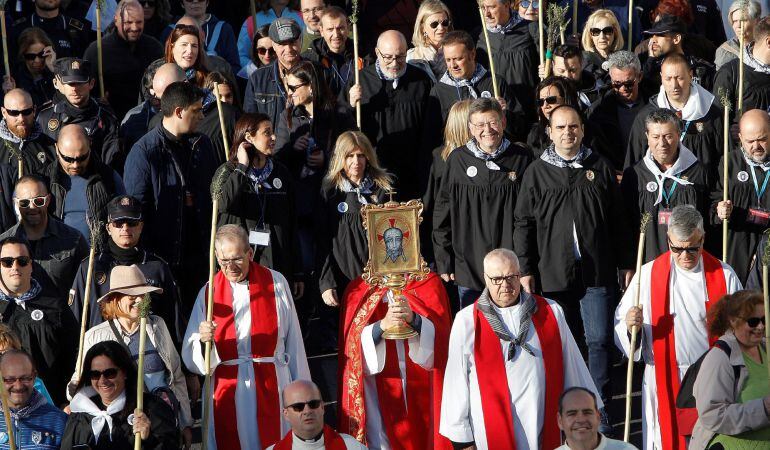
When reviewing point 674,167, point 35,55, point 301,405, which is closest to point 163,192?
point 35,55

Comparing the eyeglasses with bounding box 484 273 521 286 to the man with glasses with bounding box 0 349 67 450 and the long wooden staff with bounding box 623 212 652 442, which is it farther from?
the man with glasses with bounding box 0 349 67 450

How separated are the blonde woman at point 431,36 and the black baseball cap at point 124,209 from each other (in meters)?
3.66

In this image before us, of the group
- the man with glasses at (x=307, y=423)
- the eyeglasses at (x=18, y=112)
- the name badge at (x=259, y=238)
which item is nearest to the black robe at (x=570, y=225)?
the name badge at (x=259, y=238)

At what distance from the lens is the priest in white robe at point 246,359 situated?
37.7 ft

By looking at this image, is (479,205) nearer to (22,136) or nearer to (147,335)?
(147,335)

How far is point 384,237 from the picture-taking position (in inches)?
447

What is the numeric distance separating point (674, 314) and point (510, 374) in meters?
1.30

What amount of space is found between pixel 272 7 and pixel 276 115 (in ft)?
9.64

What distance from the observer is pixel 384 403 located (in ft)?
A: 38.9

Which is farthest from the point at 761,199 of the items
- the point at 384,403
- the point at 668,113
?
the point at 384,403

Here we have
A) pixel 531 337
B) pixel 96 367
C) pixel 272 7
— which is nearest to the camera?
pixel 96 367

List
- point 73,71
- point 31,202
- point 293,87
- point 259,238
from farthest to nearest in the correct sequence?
point 73,71
point 293,87
point 259,238
point 31,202

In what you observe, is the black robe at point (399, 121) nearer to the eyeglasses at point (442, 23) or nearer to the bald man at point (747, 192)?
the eyeglasses at point (442, 23)

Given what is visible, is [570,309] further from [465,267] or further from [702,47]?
[702,47]
